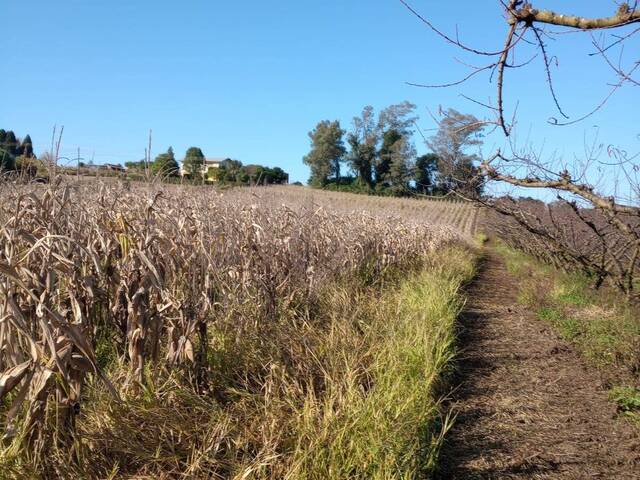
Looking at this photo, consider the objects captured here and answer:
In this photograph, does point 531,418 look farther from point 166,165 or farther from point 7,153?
point 7,153

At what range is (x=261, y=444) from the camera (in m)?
3.01

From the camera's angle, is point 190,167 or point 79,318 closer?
point 79,318

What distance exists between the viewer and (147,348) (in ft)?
11.1

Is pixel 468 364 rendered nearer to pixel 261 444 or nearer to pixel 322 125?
pixel 261 444

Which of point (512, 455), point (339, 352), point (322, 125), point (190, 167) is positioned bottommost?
point (512, 455)

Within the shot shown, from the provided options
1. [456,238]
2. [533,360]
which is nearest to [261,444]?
[533,360]

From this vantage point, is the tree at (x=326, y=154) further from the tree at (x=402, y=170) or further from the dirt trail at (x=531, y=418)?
the dirt trail at (x=531, y=418)

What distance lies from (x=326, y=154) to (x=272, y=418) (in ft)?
211

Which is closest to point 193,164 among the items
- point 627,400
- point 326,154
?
point 627,400

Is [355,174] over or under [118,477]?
over

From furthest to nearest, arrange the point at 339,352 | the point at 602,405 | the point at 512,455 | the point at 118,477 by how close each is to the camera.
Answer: the point at 602,405 < the point at 339,352 < the point at 512,455 < the point at 118,477

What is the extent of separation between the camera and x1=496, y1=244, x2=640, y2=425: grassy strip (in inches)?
205

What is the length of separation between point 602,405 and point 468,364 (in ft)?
4.24

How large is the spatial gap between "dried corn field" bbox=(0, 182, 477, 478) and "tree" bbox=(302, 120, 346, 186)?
61927mm
